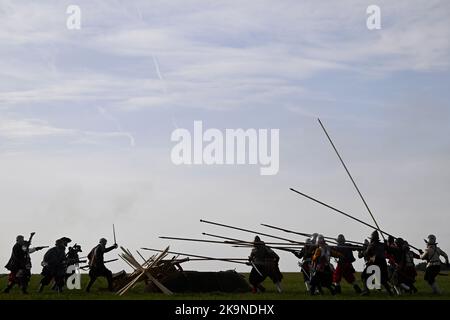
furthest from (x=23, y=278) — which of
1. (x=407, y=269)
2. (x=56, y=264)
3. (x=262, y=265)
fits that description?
(x=407, y=269)

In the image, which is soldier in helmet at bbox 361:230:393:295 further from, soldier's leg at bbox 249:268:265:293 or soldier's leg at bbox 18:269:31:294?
soldier's leg at bbox 18:269:31:294

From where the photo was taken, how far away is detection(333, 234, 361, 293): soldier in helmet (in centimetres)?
2659

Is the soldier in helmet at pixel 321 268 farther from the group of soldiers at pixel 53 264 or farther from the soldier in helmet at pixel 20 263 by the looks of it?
the soldier in helmet at pixel 20 263

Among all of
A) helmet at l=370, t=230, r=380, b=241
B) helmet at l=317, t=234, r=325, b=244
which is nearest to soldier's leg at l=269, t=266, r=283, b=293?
helmet at l=317, t=234, r=325, b=244

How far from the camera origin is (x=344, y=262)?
2683 centimetres

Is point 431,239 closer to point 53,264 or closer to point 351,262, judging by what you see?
point 351,262

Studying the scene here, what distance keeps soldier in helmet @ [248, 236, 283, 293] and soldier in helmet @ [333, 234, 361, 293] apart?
6.02ft

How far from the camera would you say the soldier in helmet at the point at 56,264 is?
2738 cm

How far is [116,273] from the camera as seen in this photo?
29.2 metres

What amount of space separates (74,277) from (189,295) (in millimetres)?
5488

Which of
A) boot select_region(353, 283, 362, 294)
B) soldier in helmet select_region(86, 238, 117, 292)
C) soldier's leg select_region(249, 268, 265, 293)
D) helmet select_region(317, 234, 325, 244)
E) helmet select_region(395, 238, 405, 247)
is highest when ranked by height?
helmet select_region(317, 234, 325, 244)

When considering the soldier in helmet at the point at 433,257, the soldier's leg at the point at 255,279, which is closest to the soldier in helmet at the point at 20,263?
the soldier's leg at the point at 255,279

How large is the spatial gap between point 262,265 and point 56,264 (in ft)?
21.7
